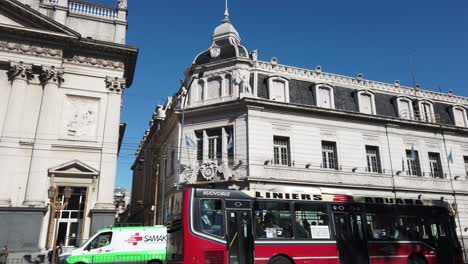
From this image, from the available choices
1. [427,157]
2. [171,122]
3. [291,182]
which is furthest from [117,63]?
[427,157]

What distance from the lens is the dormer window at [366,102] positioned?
30.0 m

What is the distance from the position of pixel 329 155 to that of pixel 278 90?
6556 mm

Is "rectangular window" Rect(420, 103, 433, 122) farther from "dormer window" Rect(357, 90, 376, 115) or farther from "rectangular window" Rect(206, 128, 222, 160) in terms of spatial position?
"rectangular window" Rect(206, 128, 222, 160)

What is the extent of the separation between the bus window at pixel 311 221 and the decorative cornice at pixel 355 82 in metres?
16.7

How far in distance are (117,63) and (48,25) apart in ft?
15.2

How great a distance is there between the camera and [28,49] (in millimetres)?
22016

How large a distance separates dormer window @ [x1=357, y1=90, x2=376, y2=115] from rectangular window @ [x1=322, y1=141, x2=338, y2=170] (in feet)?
14.5

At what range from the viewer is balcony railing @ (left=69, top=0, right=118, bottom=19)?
2484 centimetres

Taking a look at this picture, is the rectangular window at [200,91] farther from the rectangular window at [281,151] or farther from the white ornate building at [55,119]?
the rectangular window at [281,151]

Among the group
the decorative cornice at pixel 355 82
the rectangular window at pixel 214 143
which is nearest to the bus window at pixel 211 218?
the rectangular window at pixel 214 143

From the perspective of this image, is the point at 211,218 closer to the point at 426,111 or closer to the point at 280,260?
the point at 280,260

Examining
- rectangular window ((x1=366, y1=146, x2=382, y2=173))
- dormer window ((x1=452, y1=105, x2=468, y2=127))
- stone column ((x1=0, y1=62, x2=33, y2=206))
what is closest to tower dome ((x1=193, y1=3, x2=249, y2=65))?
stone column ((x1=0, y1=62, x2=33, y2=206))

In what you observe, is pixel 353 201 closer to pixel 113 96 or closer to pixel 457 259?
pixel 457 259

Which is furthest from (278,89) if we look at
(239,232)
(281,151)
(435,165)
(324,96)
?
(239,232)
